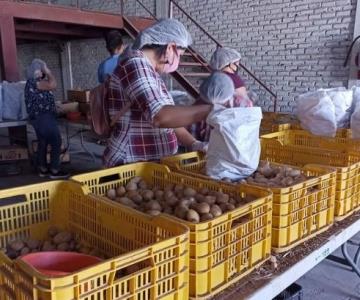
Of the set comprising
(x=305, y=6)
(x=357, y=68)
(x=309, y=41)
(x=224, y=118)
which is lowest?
(x=224, y=118)

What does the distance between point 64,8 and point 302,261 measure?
5.30 m

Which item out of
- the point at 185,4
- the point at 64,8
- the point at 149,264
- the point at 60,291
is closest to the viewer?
the point at 60,291

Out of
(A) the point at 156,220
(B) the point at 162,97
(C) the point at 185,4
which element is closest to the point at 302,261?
(A) the point at 156,220

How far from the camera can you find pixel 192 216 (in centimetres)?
96

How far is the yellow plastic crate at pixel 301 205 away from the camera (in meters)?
1.12

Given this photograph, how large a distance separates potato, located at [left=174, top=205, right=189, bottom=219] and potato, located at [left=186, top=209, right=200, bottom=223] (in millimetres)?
19

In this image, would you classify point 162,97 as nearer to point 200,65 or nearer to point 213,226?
point 213,226

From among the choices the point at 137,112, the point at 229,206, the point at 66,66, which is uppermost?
the point at 66,66

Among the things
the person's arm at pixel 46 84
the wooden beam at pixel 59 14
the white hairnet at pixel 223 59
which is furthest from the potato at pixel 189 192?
the wooden beam at pixel 59 14

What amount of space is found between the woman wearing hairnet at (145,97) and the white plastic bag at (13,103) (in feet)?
11.6

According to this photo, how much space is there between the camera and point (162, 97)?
1.33 m

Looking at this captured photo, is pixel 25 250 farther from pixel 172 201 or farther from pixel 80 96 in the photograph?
pixel 80 96

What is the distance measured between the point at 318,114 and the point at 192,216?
162 centimetres

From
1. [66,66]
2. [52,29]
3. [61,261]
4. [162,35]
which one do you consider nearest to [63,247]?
[61,261]
